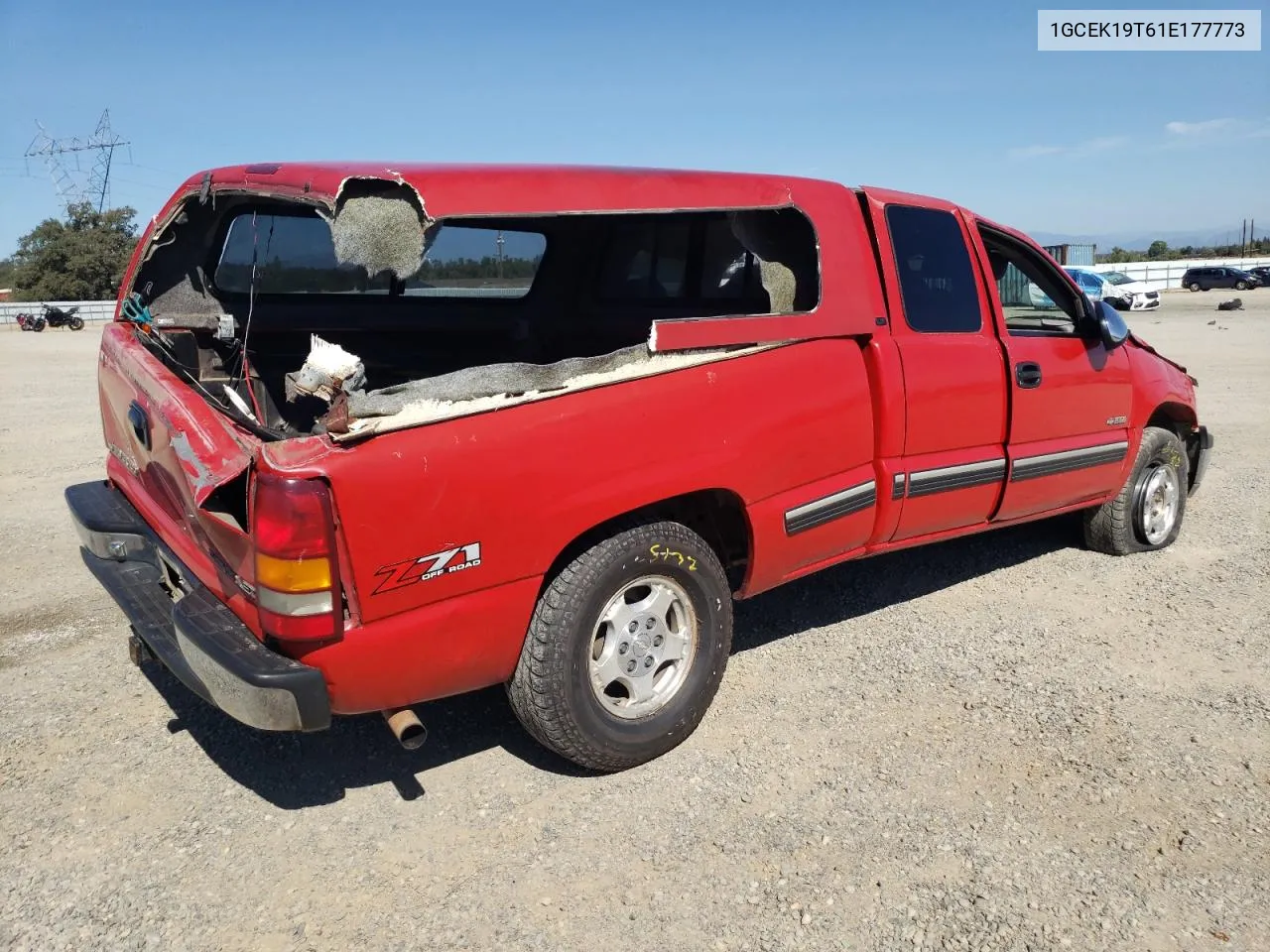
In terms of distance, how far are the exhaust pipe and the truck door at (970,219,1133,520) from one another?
2.94 meters

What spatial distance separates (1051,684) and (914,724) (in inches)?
28.2

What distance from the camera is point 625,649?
336cm

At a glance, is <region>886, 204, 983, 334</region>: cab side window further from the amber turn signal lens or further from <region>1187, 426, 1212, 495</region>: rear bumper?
the amber turn signal lens

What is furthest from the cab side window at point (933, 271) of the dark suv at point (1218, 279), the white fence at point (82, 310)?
the dark suv at point (1218, 279)

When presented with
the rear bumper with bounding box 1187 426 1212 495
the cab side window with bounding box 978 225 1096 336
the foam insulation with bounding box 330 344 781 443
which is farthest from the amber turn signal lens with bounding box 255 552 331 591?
the rear bumper with bounding box 1187 426 1212 495

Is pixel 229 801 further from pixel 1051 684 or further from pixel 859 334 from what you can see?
pixel 1051 684

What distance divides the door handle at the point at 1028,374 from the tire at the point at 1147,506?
125 centimetres

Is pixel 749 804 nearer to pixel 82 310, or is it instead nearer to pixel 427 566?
pixel 427 566

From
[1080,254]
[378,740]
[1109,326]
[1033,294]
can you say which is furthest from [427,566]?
[1080,254]

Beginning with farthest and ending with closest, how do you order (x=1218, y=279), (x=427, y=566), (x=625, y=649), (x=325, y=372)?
(x=1218, y=279)
(x=625, y=649)
(x=325, y=372)
(x=427, y=566)

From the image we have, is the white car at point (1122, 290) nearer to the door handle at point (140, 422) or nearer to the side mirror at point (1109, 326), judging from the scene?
the side mirror at point (1109, 326)

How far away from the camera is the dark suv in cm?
4484

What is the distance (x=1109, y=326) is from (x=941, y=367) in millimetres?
1283

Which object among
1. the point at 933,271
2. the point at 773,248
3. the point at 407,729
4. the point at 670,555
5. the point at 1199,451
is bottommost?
the point at 407,729
